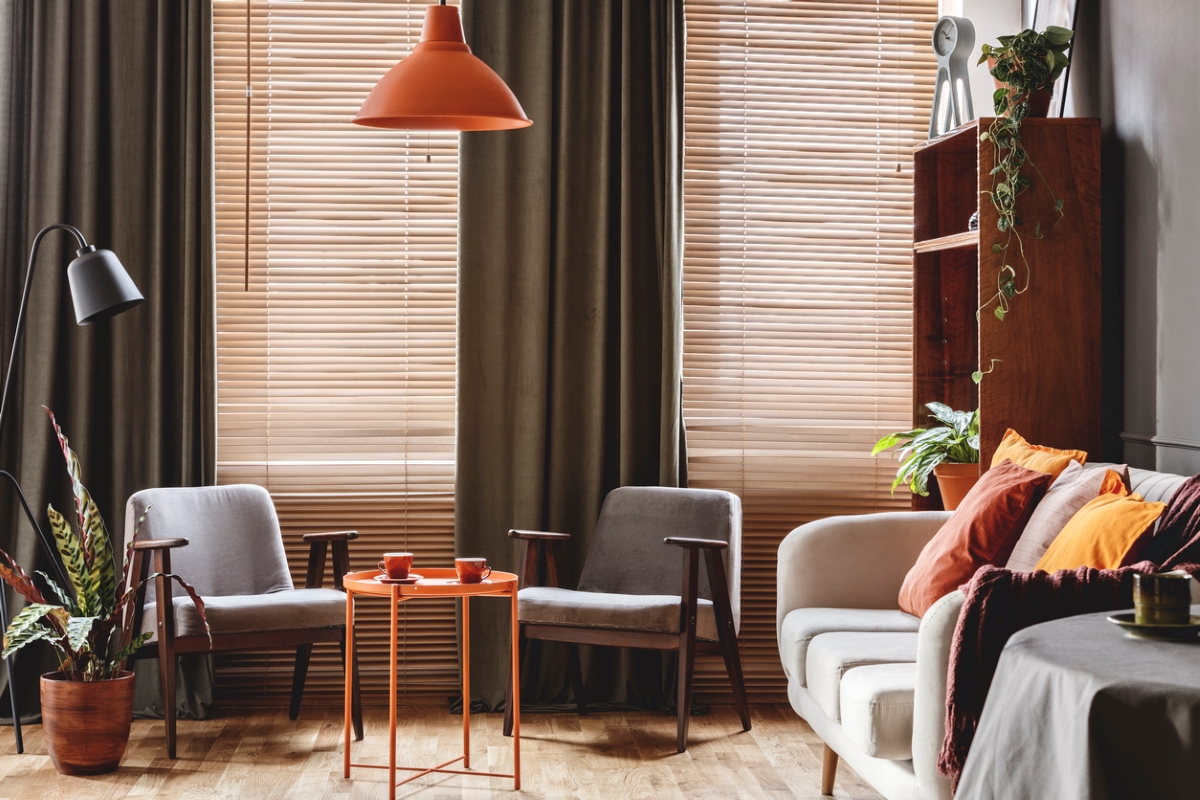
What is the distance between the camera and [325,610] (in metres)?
3.74

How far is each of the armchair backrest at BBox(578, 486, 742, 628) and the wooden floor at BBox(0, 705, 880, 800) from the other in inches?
18.4

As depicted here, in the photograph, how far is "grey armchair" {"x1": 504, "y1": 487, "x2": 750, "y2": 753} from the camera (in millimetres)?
→ 3748

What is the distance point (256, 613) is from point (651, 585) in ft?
4.42

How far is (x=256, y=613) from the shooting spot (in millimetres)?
3641

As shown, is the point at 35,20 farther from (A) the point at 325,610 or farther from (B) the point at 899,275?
(B) the point at 899,275

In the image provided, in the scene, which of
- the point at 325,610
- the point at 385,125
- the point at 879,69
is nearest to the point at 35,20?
the point at 385,125

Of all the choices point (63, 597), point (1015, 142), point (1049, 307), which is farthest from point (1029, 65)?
point (63, 597)

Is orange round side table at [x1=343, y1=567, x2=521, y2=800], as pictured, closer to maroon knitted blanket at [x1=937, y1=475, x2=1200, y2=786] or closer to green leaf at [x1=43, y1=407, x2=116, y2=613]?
green leaf at [x1=43, y1=407, x2=116, y2=613]

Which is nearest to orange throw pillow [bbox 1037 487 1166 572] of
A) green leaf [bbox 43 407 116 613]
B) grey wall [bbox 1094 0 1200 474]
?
grey wall [bbox 1094 0 1200 474]

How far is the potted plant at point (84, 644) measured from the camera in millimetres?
3441

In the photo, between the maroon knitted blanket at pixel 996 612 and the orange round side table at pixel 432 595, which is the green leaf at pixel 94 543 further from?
the maroon knitted blanket at pixel 996 612

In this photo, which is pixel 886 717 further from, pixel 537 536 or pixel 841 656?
pixel 537 536

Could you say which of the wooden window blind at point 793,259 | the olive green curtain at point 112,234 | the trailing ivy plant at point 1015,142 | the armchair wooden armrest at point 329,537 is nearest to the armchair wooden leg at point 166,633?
the armchair wooden armrest at point 329,537

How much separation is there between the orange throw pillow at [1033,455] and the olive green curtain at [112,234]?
2.69 m
